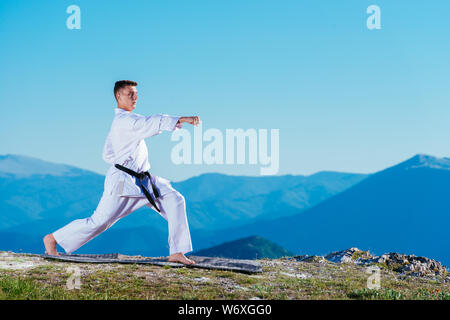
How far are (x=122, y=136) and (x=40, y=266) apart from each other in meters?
2.80

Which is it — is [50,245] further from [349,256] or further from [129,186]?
[349,256]

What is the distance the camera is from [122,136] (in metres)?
8.95

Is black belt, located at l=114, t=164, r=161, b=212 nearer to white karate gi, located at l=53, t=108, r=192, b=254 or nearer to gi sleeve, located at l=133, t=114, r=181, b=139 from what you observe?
white karate gi, located at l=53, t=108, r=192, b=254

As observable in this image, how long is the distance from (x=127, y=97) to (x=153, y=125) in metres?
0.88

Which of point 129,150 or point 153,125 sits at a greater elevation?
point 153,125

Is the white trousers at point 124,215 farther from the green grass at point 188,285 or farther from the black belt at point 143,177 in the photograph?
the green grass at point 188,285

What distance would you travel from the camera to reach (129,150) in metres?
9.02

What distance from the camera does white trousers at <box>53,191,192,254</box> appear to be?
29.2 ft

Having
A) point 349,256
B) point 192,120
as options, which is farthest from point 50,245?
point 349,256

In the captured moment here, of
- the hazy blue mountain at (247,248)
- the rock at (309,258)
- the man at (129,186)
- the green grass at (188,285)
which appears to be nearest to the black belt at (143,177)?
the man at (129,186)

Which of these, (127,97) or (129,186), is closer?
(129,186)

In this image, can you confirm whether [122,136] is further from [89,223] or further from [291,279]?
[291,279]

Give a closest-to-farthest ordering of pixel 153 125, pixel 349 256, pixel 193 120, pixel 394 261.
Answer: pixel 193 120 → pixel 153 125 → pixel 394 261 → pixel 349 256
